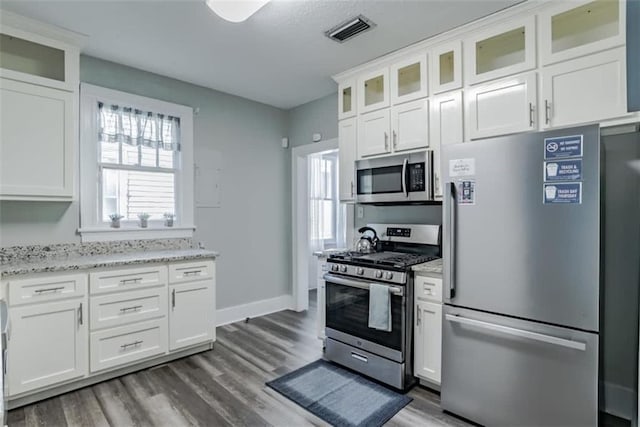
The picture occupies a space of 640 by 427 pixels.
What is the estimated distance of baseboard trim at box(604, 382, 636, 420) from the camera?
2.04 m

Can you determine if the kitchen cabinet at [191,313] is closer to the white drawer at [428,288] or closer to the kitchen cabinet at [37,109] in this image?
the kitchen cabinet at [37,109]

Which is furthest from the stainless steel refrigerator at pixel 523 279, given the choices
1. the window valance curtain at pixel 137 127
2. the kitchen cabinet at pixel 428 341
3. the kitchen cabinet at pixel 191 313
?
the window valance curtain at pixel 137 127

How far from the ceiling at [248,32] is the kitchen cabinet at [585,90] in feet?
1.99

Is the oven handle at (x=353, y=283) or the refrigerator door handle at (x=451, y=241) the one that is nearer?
the refrigerator door handle at (x=451, y=241)

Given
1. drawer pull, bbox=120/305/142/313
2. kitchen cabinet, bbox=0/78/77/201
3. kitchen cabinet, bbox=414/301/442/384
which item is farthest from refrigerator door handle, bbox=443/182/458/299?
kitchen cabinet, bbox=0/78/77/201

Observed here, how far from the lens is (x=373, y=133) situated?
124 inches

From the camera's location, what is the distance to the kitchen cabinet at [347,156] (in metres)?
3.29

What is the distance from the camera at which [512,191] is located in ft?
6.41

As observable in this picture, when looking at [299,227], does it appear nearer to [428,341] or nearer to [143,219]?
[143,219]

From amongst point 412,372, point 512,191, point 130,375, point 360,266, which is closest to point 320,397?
point 412,372

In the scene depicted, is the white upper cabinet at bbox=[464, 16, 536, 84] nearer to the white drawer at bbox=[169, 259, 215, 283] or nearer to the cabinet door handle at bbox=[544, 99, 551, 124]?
the cabinet door handle at bbox=[544, 99, 551, 124]

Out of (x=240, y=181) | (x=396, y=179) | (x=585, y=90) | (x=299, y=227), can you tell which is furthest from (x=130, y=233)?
(x=585, y=90)

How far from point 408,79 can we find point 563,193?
5.63 ft

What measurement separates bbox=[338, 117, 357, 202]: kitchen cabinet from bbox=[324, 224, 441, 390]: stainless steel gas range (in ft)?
1.64
